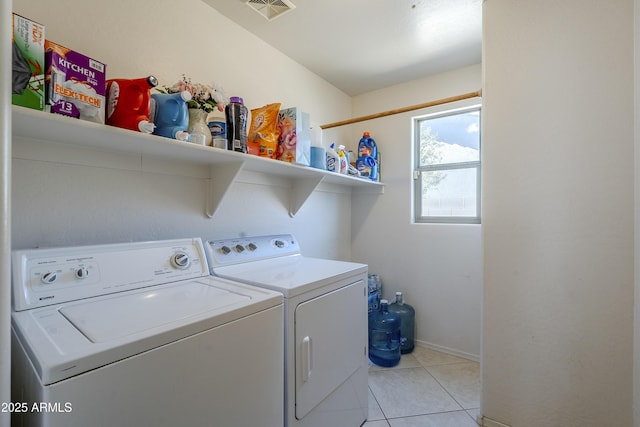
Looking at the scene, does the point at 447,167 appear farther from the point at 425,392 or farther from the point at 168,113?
the point at 168,113

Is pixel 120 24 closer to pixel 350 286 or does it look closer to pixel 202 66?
pixel 202 66

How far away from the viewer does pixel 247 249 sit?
166cm

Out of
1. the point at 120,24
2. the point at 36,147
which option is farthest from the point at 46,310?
the point at 120,24

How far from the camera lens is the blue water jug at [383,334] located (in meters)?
2.35

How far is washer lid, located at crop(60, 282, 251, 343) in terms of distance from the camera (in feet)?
2.58

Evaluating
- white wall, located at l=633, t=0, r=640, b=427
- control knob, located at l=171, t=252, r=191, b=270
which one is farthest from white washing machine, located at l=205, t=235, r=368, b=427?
white wall, located at l=633, t=0, r=640, b=427

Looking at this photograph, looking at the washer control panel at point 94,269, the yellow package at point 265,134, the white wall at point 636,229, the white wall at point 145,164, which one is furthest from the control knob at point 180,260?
the white wall at point 636,229

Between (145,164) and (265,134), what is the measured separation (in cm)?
64

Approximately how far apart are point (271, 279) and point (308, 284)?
7.6 inches

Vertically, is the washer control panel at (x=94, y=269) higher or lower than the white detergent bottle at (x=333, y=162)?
lower

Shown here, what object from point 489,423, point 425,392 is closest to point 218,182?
point 425,392

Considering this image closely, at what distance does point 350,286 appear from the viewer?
155 centimetres

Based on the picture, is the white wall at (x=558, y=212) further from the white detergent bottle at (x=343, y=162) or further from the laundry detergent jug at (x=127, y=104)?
the laundry detergent jug at (x=127, y=104)

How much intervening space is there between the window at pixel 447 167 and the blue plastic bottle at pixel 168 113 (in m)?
2.14
